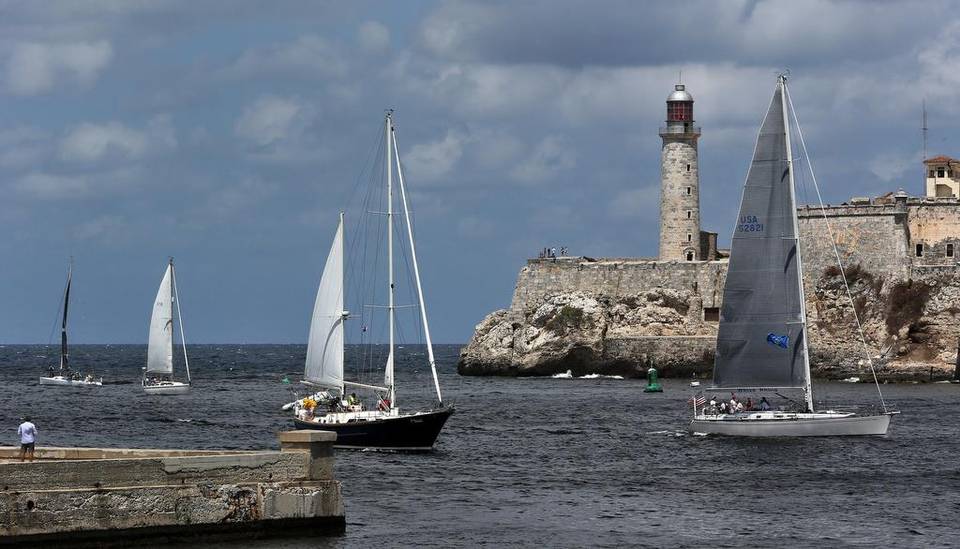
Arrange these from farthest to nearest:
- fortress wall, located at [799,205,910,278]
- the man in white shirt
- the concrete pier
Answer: fortress wall, located at [799,205,910,278], the man in white shirt, the concrete pier

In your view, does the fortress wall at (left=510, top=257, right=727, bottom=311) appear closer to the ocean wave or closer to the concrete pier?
the ocean wave

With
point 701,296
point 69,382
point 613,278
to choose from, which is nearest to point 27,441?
point 69,382

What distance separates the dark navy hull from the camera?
38688mm

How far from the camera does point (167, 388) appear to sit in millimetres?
70500

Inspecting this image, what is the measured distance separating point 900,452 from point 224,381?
2114 inches

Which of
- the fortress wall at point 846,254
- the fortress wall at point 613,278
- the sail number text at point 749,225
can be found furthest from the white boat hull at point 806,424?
the fortress wall at point 613,278

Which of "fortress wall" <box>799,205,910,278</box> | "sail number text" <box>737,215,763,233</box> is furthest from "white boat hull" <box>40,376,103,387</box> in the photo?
"sail number text" <box>737,215,763,233</box>

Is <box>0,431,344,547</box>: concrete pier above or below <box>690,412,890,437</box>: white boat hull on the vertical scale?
below

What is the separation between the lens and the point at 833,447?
3962 centimetres

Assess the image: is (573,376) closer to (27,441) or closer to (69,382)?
(69,382)

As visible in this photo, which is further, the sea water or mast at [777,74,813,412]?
mast at [777,74,813,412]

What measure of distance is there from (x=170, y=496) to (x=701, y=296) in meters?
61.1

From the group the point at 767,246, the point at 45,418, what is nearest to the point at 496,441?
the point at 767,246

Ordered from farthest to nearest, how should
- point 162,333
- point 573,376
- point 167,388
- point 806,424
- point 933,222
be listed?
1. point 573,376
2. point 933,222
3. point 162,333
4. point 167,388
5. point 806,424
